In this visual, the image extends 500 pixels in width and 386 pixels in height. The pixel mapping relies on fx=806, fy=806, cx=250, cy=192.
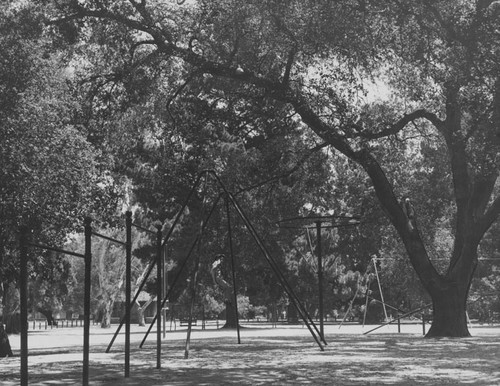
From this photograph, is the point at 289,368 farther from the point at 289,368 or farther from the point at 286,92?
the point at 286,92

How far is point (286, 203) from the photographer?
1169 inches

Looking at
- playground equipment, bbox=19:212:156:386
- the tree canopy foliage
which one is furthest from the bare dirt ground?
the tree canopy foliage

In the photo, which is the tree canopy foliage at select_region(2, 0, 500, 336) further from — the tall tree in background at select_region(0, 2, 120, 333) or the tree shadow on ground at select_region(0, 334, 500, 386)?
the tree shadow on ground at select_region(0, 334, 500, 386)

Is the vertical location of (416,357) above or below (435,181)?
below

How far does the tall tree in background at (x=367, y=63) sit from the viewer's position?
603 inches

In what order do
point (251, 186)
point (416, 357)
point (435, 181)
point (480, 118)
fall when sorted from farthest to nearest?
1. point (435, 181)
2. point (251, 186)
3. point (416, 357)
4. point (480, 118)

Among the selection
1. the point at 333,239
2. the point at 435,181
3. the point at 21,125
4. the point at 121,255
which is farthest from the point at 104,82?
the point at 121,255

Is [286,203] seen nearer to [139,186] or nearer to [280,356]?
[280,356]

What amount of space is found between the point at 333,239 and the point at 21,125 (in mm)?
38120

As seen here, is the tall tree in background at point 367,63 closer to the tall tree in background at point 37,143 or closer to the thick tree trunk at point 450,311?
the thick tree trunk at point 450,311

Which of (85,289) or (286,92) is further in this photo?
(286,92)

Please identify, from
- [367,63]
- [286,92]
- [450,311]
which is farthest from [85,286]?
[450,311]

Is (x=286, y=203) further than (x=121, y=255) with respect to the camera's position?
No

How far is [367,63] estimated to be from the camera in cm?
1822
